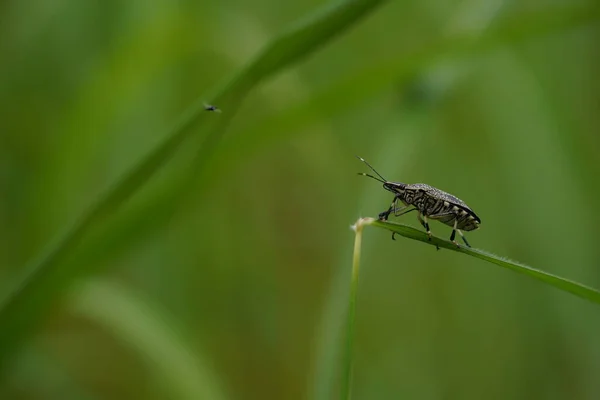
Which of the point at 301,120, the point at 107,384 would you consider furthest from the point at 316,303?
the point at 301,120

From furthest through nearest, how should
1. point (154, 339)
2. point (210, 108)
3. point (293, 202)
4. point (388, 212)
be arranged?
point (293, 202) < point (154, 339) < point (388, 212) < point (210, 108)

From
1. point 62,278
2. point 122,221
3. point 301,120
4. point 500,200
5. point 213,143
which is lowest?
point 62,278

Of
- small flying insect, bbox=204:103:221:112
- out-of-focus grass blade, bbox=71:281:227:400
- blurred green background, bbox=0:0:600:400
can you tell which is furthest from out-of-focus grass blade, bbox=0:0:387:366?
out-of-focus grass blade, bbox=71:281:227:400

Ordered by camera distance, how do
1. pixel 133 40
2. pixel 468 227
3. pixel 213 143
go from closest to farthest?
pixel 213 143 → pixel 468 227 → pixel 133 40

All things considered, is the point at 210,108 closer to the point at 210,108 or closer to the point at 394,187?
the point at 210,108

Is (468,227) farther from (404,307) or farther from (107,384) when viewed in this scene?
(107,384)

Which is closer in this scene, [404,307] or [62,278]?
[62,278]

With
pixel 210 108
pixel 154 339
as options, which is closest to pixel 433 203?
pixel 210 108
